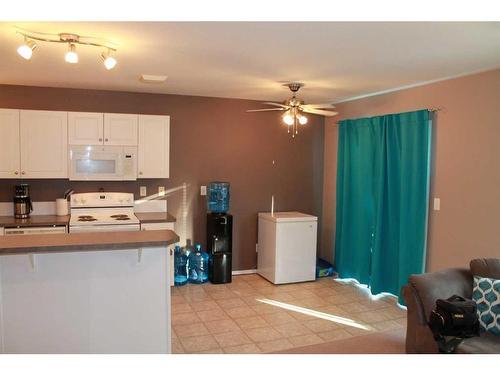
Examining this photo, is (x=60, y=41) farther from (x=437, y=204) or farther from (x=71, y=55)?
(x=437, y=204)

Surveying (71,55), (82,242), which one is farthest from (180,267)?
(71,55)

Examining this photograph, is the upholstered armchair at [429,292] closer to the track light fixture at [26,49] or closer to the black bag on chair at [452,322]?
the black bag on chair at [452,322]

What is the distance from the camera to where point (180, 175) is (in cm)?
516

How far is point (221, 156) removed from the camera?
17.5ft

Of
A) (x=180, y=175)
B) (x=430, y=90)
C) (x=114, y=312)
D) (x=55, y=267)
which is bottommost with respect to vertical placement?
(x=114, y=312)

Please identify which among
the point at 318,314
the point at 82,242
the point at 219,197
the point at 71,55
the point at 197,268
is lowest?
the point at 318,314

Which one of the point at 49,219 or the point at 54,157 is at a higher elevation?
the point at 54,157

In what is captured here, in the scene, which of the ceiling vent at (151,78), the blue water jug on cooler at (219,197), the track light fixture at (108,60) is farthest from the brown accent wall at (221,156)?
the track light fixture at (108,60)

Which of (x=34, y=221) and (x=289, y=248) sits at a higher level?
(x=34, y=221)

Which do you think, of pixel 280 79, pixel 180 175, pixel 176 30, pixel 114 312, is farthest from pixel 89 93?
pixel 114 312

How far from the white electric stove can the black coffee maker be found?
46cm

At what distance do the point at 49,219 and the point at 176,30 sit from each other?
2822 millimetres

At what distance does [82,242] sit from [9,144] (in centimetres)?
264
